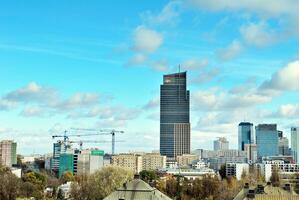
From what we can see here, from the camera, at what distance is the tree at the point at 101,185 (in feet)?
289

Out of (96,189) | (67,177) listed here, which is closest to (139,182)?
(96,189)

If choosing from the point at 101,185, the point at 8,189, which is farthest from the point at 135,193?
the point at 8,189

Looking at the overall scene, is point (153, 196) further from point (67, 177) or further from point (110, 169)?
point (67, 177)

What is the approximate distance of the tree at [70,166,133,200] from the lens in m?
88.2

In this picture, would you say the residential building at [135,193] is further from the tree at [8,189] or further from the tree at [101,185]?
the tree at [8,189]

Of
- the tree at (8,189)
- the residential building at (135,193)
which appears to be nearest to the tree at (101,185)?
the tree at (8,189)

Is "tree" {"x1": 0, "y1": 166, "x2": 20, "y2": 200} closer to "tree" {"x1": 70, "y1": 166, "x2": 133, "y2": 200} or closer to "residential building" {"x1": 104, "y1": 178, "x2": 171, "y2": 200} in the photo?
"tree" {"x1": 70, "y1": 166, "x2": 133, "y2": 200}

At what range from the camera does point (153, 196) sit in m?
48.9

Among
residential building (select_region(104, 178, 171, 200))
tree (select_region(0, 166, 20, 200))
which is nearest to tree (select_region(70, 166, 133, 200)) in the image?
tree (select_region(0, 166, 20, 200))

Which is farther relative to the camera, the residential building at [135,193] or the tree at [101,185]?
the tree at [101,185]

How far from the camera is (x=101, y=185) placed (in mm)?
90125

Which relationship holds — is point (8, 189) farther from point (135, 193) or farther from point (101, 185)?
point (135, 193)

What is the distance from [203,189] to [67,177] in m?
81.1

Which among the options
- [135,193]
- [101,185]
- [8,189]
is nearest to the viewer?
[135,193]
